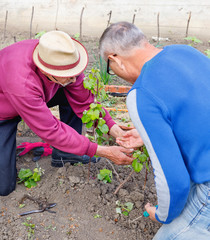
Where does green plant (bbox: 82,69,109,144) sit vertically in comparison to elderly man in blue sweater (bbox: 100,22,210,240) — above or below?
below

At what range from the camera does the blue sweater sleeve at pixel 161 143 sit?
147cm

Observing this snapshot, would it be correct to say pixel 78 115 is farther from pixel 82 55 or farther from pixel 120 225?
pixel 120 225

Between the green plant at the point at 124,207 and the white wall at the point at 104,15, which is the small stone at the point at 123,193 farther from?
the white wall at the point at 104,15

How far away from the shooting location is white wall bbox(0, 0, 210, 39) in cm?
675

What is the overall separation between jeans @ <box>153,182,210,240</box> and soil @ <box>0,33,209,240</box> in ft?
1.97

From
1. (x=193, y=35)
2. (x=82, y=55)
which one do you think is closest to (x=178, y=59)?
(x=82, y=55)

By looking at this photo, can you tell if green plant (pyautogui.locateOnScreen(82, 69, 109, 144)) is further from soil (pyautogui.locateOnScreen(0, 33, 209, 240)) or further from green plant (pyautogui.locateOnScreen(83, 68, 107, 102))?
soil (pyautogui.locateOnScreen(0, 33, 209, 240))

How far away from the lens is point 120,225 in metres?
2.46

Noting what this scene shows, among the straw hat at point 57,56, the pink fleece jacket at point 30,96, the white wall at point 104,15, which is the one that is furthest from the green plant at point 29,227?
the white wall at point 104,15

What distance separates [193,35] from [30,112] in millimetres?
5276

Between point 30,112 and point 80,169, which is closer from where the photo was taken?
point 30,112

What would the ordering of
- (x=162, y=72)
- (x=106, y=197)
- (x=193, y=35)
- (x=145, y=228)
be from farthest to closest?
(x=193, y=35), (x=106, y=197), (x=145, y=228), (x=162, y=72)

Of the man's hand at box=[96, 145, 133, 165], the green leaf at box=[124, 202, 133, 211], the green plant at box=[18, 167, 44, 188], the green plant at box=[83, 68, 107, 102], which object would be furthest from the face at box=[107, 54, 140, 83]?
the green plant at box=[18, 167, 44, 188]

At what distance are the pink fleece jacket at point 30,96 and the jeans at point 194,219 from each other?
88cm
